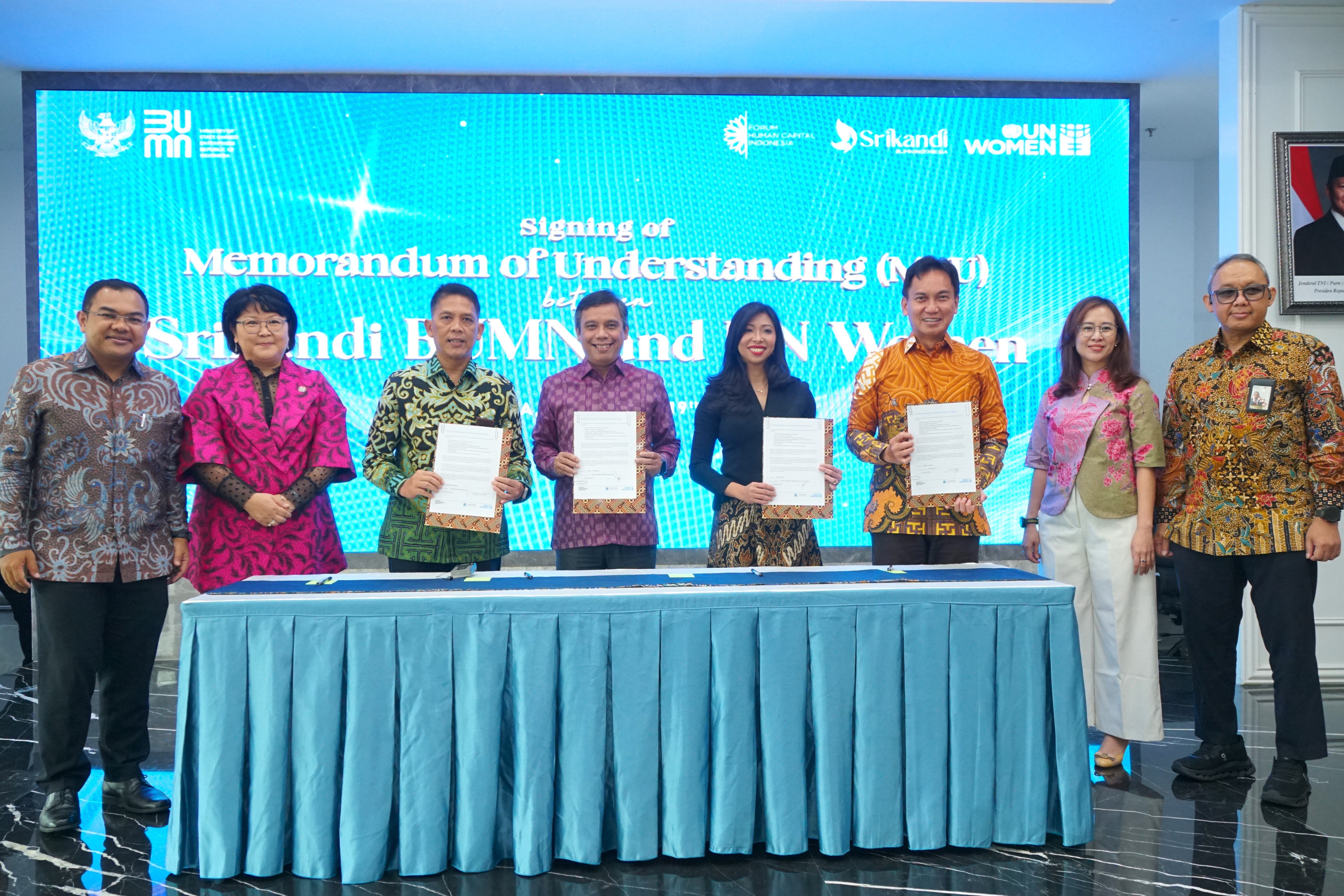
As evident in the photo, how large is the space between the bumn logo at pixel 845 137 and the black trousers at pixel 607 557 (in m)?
3.20

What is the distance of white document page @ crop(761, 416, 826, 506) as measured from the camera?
A: 297 centimetres

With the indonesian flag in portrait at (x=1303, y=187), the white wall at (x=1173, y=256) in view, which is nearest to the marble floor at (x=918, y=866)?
the indonesian flag in portrait at (x=1303, y=187)

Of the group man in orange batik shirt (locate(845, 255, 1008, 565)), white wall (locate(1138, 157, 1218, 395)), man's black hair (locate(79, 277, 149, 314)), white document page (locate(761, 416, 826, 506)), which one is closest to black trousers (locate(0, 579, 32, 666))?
man's black hair (locate(79, 277, 149, 314))

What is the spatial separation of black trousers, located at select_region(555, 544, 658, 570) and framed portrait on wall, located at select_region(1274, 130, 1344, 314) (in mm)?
3441

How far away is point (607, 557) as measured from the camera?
3176 millimetres

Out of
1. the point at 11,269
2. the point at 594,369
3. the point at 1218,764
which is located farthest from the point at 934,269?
the point at 11,269

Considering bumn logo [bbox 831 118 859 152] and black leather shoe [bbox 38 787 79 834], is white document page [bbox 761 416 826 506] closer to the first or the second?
black leather shoe [bbox 38 787 79 834]

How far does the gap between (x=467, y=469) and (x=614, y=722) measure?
0.92 m

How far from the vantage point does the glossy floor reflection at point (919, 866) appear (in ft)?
7.59

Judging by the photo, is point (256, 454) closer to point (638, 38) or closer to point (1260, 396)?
point (638, 38)

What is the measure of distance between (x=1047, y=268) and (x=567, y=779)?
14.5ft

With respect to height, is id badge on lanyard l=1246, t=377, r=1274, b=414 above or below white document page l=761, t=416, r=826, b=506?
above

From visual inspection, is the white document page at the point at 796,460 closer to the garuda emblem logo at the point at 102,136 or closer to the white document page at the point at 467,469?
the white document page at the point at 467,469

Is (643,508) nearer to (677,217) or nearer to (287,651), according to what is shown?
(287,651)
